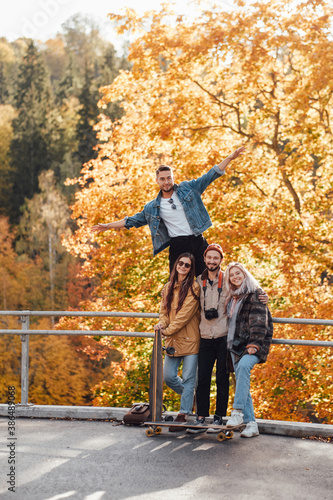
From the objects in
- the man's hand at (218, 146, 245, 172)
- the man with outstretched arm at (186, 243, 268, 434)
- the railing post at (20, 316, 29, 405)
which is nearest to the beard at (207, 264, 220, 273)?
the man with outstretched arm at (186, 243, 268, 434)

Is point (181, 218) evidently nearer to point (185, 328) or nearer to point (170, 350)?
point (185, 328)

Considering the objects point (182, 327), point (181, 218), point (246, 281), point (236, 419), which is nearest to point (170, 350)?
point (182, 327)

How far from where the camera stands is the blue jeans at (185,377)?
5.24 m

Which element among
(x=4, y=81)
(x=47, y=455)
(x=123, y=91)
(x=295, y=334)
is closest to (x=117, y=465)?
(x=47, y=455)

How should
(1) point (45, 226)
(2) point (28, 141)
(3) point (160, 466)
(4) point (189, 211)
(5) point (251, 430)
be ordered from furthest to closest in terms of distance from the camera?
(2) point (28, 141) < (1) point (45, 226) < (4) point (189, 211) < (5) point (251, 430) < (3) point (160, 466)

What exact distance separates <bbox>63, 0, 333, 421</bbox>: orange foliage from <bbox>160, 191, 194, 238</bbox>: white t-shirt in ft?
22.4

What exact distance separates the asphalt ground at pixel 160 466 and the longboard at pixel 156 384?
0.21m

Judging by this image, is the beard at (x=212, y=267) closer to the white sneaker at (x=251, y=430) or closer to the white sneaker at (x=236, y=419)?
the white sneaker at (x=236, y=419)

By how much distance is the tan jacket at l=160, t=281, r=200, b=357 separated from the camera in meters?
5.20

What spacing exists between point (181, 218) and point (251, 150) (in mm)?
8898

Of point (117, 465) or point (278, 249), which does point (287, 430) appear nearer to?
point (117, 465)

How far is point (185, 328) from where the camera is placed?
5.27 meters

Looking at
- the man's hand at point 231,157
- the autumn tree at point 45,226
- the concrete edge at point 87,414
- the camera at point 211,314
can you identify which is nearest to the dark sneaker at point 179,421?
the concrete edge at point 87,414

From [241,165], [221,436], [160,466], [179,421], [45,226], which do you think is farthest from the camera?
[45,226]
